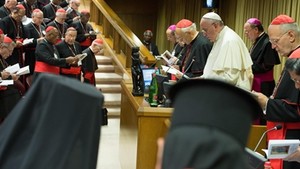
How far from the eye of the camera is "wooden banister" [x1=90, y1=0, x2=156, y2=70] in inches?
348

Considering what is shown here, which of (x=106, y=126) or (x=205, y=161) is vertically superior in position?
(x=205, y=161)

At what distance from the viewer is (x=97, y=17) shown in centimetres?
1277

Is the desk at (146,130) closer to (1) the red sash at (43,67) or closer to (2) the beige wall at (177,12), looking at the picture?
(1) the red sash at (43,67)

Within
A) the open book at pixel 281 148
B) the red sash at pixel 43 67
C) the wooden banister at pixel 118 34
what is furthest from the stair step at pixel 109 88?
the open book at pixel 281 148

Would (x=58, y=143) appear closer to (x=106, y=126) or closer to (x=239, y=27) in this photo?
(x=106, y=126)

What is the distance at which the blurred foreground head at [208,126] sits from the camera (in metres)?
1.26

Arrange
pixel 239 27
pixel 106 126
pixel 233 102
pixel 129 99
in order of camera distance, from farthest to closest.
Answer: pixel 239 27 → pixel 106 126 → pixel 129 99 → pixel 233 102

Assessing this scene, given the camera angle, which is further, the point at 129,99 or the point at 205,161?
the point at 129,99

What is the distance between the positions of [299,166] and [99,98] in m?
2.56

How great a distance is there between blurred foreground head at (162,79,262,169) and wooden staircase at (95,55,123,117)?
25.7ft

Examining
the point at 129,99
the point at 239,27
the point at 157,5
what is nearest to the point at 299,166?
the point at 129,99

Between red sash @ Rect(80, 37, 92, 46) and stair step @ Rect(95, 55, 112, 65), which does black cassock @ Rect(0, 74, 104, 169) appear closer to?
red sash @ Rect(80, 37, 92, 46)

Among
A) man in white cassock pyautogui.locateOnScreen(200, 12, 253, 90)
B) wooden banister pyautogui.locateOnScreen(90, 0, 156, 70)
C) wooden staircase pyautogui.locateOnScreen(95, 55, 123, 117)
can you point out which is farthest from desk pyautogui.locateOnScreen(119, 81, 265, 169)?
wooden staircase pyautogui.locateOnScreen(95, 55, 123, 117)

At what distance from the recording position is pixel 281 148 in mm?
3393
